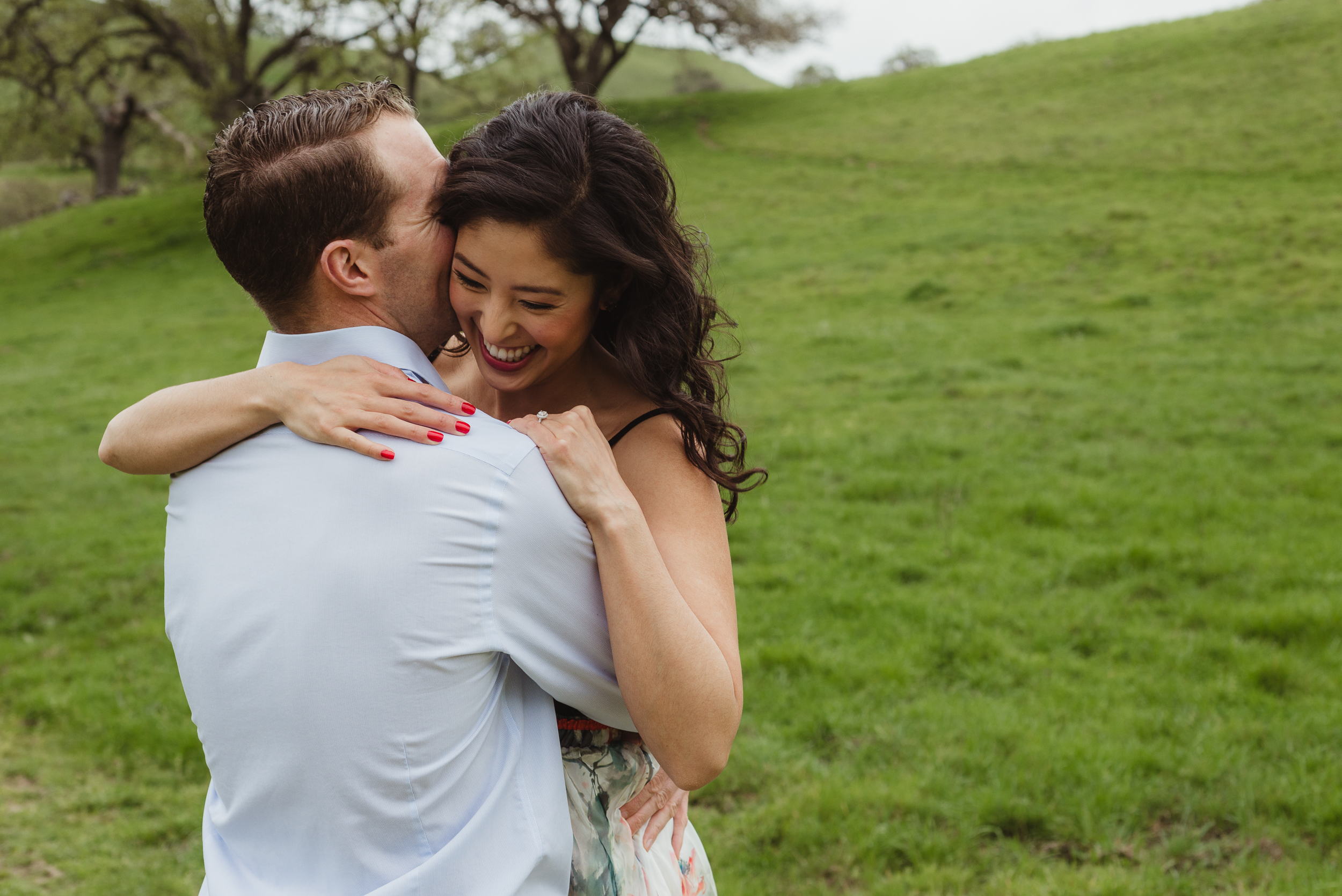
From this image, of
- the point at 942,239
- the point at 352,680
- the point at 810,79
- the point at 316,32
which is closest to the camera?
the point at 352,680

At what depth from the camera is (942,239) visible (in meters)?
17.0

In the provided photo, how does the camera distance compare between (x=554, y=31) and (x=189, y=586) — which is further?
(x=554, y=31)

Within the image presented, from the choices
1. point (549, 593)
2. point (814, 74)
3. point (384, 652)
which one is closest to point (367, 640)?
point (384, 652)

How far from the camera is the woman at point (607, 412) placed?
159 cm

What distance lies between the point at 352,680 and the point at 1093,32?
35.3 meters

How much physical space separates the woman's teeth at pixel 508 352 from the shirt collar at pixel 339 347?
276mm

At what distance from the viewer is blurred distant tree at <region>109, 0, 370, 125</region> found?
941 inches

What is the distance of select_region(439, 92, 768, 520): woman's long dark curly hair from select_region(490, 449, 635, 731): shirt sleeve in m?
0.46

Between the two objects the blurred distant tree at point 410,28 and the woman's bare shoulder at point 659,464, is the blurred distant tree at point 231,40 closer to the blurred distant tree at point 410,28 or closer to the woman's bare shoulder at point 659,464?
the blurred distant tree at point 410,28

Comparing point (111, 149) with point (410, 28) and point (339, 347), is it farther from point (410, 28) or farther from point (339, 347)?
point (339, 347)

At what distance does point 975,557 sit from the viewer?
682 centimetres

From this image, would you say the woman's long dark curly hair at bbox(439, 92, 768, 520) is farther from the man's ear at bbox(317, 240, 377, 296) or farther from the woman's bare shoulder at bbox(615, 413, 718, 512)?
the man's ear at bbox(317, 240, 377, 296)

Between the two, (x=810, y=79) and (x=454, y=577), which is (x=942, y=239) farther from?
(x=810, y=79)

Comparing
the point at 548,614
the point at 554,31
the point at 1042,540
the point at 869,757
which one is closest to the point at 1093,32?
the point at 554,31
